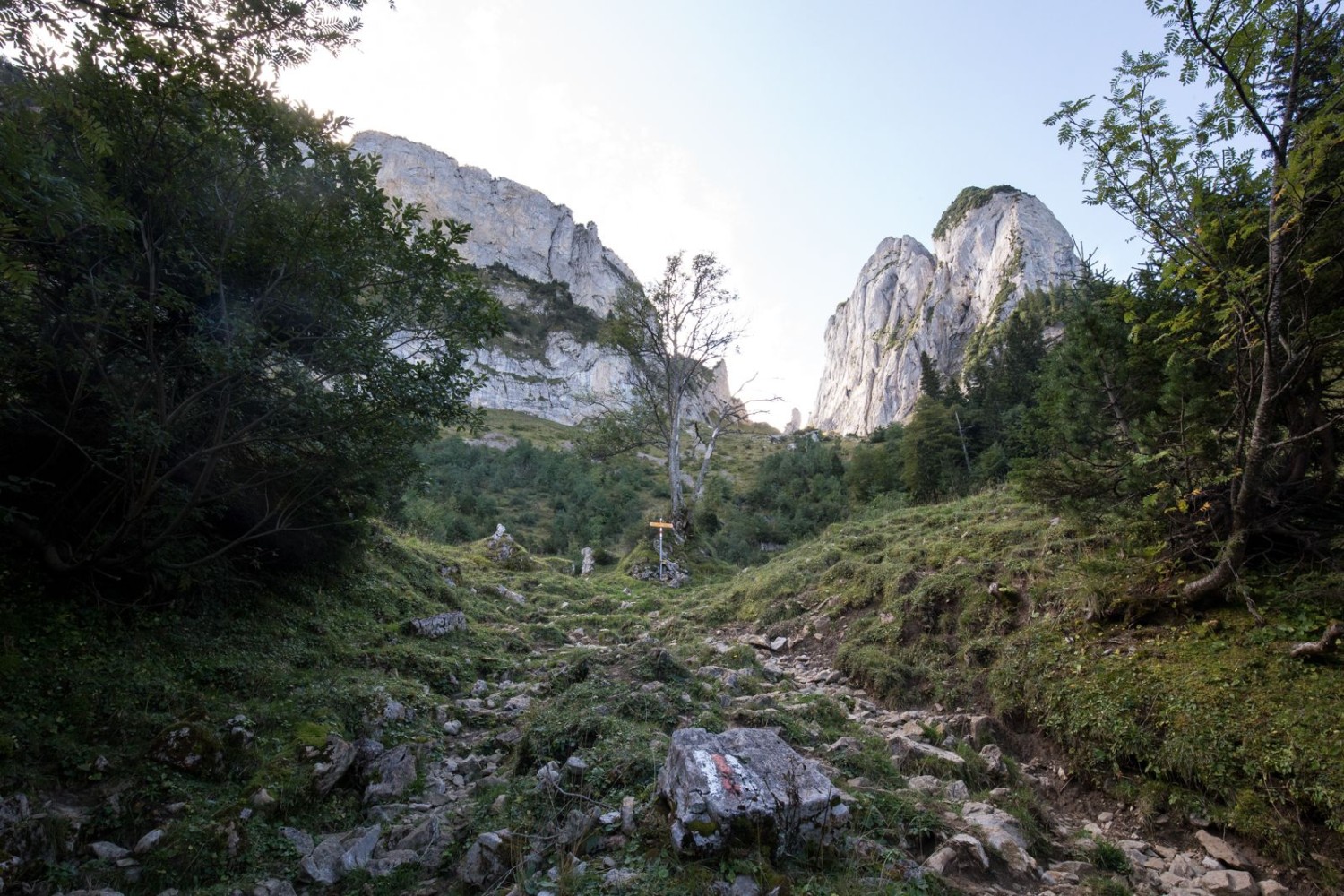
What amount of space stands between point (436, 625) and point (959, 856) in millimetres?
7759

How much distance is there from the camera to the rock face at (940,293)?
9519 cm

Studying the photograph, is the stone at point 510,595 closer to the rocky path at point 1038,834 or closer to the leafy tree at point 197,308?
the leafy tree at point 197,308

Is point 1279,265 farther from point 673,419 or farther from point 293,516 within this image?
point 673,419

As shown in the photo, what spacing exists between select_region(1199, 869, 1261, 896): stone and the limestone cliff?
10034cm

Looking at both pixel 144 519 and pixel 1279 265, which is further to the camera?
pixel 144 519

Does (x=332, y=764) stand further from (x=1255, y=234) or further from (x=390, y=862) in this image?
(x=1255, y=234)

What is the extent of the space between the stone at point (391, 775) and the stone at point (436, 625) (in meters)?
3.95

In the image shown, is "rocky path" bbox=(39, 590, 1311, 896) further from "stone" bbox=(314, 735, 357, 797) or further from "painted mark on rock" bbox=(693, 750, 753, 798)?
"painted mark on rock" bbox=(693, 750, 753, 798)

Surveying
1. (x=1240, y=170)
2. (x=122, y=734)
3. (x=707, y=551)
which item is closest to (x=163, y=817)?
(x=122, y=734)

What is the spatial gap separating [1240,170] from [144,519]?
10.8 m

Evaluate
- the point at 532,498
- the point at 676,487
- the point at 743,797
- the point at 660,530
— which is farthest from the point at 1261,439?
the point at 532,498

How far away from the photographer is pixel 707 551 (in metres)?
21.2

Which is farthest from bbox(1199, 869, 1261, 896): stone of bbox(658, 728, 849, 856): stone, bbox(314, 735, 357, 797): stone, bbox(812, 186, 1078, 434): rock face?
bbox(812, 186, 1078, 434): rock face

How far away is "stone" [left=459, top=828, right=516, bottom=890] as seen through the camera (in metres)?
3.33
